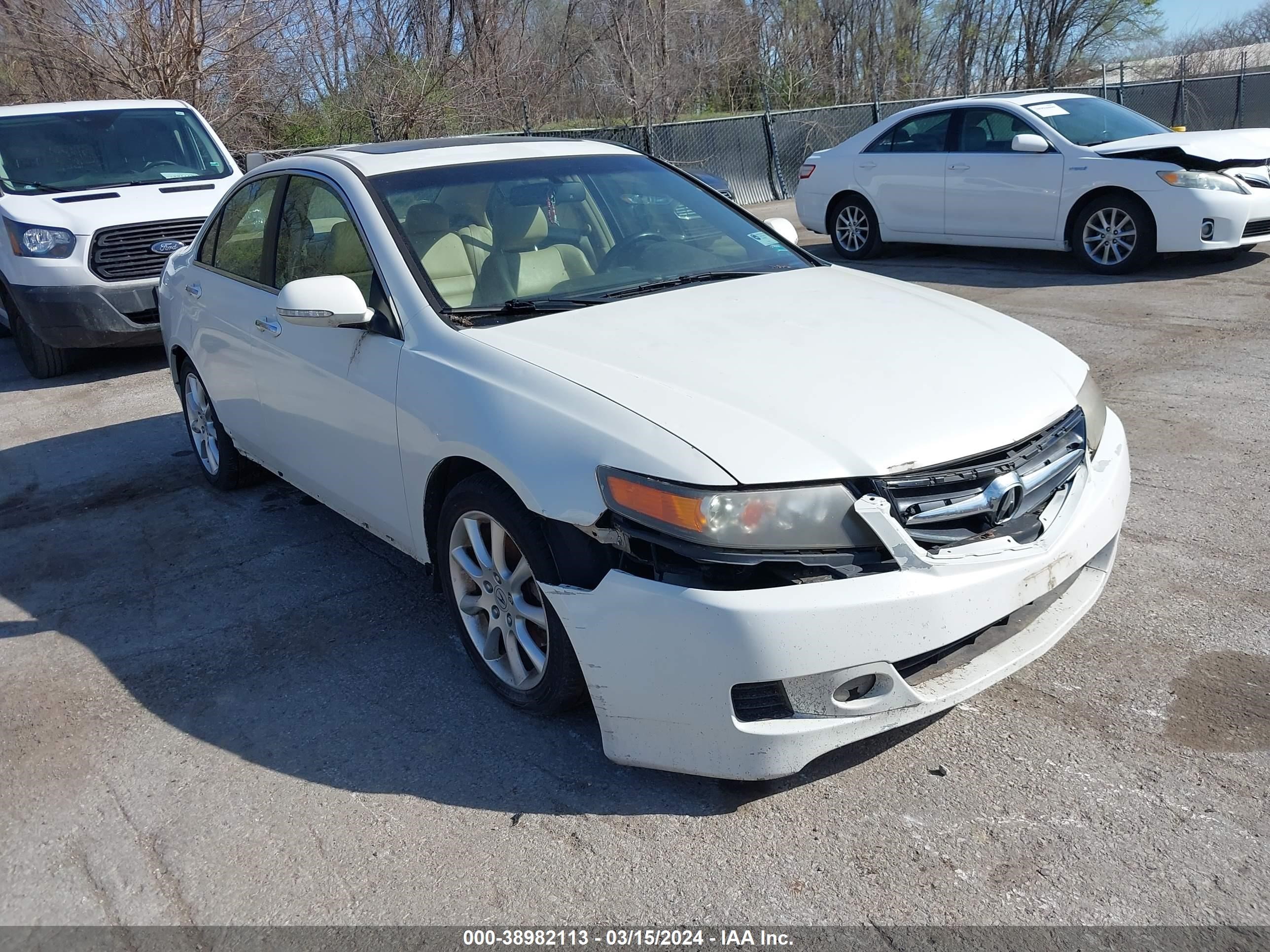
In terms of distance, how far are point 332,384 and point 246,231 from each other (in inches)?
55.8

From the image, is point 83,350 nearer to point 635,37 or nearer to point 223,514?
point 223,514

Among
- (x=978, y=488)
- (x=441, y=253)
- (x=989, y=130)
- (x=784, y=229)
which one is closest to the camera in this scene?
(x=978, y=488)

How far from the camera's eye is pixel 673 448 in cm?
277

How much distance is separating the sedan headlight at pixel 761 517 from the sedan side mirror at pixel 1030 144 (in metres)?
8.06

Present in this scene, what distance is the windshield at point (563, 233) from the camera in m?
3.86

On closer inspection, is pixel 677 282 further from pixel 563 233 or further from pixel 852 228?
pixel 852 228

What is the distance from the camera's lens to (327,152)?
15.3 feet

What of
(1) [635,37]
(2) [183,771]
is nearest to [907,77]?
(1) [635,37]

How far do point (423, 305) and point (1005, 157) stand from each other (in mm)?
Result: 7813

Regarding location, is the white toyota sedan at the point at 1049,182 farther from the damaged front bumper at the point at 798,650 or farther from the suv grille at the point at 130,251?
the damaged front bumper at the point at 798,650

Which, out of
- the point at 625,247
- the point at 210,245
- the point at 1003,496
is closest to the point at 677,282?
the point at 625,247

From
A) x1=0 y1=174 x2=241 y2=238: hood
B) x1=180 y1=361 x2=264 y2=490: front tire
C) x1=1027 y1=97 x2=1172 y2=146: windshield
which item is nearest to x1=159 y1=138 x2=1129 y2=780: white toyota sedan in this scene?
x1=180 y1=361 x2=264 y2=490: front tire

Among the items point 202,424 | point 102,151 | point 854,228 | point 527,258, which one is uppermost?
point 102,151

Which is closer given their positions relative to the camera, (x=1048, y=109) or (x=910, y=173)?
(x=1048, y=109)
